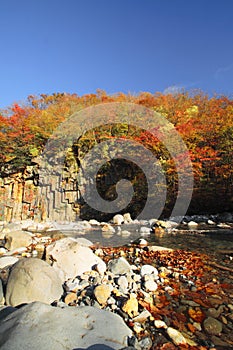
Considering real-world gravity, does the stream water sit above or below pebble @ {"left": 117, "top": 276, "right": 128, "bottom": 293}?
above

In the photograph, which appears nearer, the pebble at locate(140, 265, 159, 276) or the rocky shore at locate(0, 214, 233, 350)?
the rocky shore at locate(0, 214, 233, 350)

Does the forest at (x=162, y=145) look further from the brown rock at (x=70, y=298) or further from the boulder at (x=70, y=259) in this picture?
the brown rock at (x=70, y=298)

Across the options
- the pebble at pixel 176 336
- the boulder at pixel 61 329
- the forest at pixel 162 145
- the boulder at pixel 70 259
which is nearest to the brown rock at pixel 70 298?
the boulder at pixel 61 329

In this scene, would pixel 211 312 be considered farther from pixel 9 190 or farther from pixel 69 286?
pixel 9 190

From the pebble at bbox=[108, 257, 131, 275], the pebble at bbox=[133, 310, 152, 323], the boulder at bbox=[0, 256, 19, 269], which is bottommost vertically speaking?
the pebble at bbox=[133, 310, 152, 323]

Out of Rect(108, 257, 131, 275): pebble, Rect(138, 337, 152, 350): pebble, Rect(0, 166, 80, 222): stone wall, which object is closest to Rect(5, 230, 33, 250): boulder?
Rect(108, 257, 131, 275): pebble

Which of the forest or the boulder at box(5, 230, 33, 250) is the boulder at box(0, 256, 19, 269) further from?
the forest

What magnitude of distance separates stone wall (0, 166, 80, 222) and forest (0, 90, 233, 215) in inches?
33.9

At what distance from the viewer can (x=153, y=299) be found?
12.1 ft

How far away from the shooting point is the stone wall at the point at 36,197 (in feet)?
48.3

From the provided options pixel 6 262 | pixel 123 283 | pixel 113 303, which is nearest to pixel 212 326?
pixel 113 303

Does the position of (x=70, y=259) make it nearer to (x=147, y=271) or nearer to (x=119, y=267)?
(x=119, y=267)

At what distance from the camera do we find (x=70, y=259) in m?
4.75

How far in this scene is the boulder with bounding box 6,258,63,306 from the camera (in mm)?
3439
